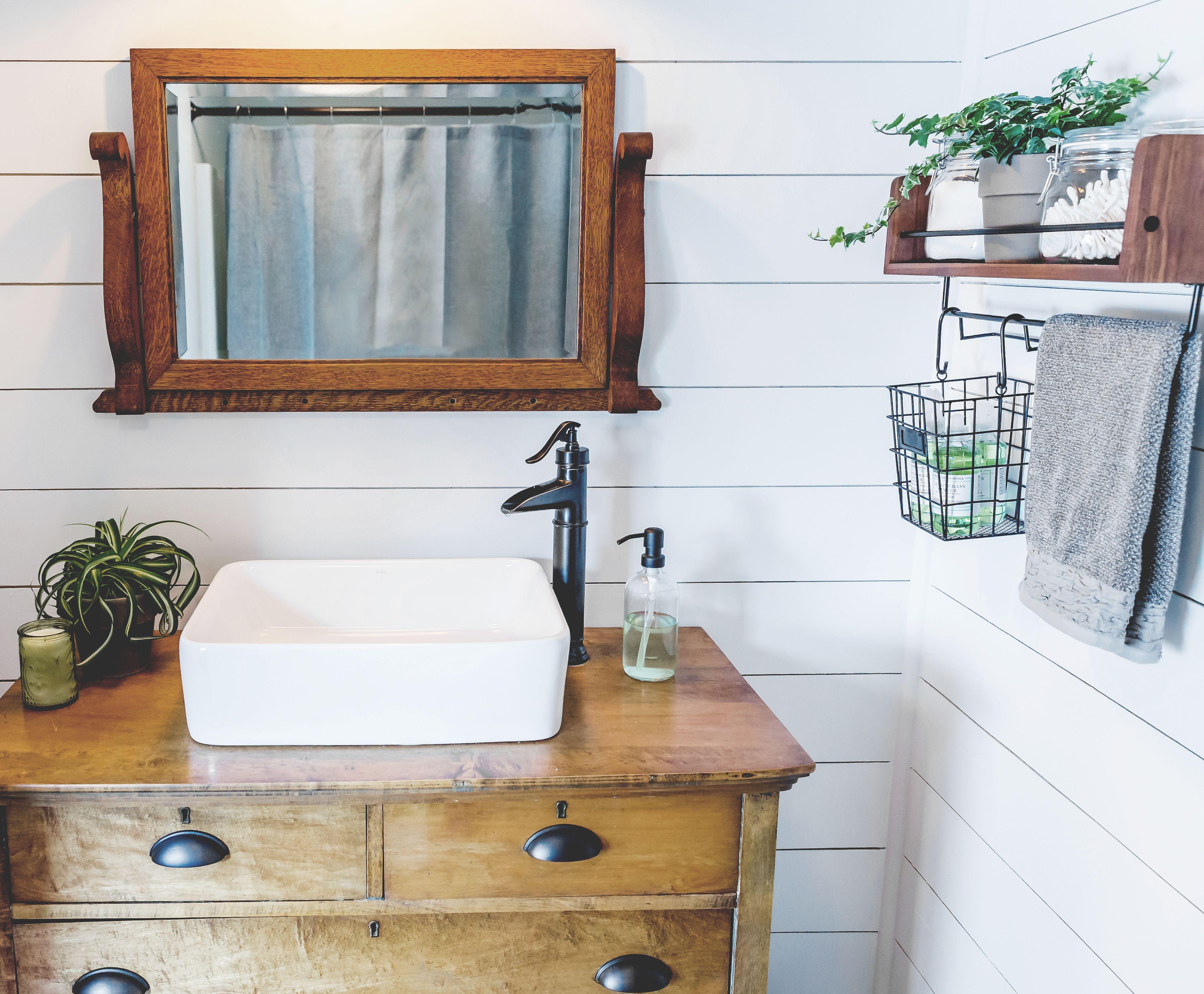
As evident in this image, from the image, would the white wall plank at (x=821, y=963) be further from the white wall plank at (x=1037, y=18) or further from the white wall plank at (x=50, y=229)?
the white wall plank at (x=50, y=229)

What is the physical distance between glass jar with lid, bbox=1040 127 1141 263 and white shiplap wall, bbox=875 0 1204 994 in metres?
0.11

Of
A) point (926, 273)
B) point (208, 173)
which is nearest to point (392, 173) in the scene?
point (208, 173)

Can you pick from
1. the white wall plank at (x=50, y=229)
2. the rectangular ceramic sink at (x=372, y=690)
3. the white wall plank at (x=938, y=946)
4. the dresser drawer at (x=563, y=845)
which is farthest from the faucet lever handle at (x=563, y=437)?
the white wall plank at (x=938, y=946)

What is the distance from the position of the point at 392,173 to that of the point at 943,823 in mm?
1295

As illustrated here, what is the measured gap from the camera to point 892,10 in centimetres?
148

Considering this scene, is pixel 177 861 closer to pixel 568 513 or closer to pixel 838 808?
pixel 568 513

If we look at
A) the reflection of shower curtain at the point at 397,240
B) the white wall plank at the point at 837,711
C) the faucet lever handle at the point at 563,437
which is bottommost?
the white wall plank at the point at 837,711

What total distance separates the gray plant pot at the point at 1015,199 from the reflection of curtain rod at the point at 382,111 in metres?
0.63

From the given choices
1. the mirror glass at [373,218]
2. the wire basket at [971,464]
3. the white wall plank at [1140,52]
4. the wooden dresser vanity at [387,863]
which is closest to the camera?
the white wall plank at [1140,52]

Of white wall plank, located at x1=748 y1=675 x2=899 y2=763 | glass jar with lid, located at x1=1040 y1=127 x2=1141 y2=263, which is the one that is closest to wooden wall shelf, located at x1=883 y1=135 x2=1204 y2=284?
glass jar with lid, located at x1=1040 y1=127 x2=1141 y2=263

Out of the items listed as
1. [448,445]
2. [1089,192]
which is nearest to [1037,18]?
[1089,192]

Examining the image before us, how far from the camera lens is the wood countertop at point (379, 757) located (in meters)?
1.08

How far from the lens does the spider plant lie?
132 centimetres

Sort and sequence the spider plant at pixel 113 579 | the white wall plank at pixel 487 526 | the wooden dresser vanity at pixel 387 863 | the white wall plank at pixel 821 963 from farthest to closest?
1. the white wall plank at pixel 821 963
2. the white wall plank at pixel 487 526
3. the spider plant at pixel 113 579
4. the wooden dresser vanity at pixel 387 863
